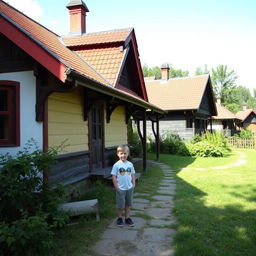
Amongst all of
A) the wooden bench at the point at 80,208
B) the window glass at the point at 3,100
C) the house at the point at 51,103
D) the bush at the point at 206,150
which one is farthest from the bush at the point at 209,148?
the window glass at the point at 3,100

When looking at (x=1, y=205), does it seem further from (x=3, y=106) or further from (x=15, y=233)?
(x=3, y=106)

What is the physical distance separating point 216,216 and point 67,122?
12.3 ft

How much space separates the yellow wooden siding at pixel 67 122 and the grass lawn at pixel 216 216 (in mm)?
2774

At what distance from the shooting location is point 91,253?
12.2 feet

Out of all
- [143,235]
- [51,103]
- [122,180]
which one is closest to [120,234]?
[143,235]

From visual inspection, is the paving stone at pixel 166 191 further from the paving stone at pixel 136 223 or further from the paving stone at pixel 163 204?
the paving stone at pixel 136 223

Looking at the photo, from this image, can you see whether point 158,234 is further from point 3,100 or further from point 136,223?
point 3,100

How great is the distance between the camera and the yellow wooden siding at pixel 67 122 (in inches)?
228

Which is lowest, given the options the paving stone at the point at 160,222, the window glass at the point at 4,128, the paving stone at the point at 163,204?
the paving stone at the point at 160,222

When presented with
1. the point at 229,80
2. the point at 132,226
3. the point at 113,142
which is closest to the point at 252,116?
the point at 229,80

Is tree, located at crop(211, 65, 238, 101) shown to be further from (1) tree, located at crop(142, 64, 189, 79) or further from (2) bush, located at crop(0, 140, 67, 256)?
(2) bush, located at crop(0, 140, 67, 256)

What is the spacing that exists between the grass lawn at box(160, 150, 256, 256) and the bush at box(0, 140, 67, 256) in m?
1.79

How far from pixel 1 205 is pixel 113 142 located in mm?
6311

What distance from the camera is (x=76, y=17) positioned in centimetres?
1203
